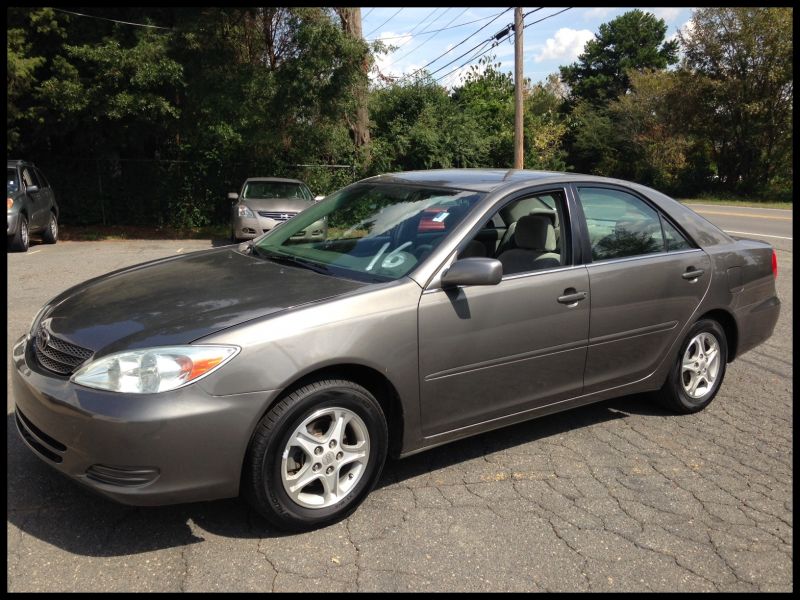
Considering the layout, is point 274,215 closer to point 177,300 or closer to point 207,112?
point 207,112

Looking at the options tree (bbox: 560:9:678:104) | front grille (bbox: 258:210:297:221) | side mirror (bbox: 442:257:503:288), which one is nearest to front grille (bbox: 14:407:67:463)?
side mirror (bbox: 442:257:503:288)

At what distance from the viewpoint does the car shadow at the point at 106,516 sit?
3.23 metres

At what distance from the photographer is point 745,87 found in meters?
37.4

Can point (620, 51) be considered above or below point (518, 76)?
above

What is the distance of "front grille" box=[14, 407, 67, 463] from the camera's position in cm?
317

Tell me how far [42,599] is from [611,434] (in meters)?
3.31

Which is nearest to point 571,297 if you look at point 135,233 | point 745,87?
point 135,233

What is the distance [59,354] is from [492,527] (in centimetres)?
214

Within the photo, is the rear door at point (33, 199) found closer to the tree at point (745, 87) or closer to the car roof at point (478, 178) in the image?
the car roof at point (478, 178)

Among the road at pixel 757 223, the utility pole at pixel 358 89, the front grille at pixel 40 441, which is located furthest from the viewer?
the utility pole at pixel 358 89

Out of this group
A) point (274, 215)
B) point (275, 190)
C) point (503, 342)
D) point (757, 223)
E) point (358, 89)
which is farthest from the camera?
point (757, 223)

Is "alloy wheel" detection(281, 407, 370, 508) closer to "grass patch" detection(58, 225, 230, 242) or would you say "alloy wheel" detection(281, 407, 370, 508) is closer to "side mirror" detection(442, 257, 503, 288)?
"side mirror" detection(442, 257, 503, 288)

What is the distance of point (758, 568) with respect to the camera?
3246 millimetres

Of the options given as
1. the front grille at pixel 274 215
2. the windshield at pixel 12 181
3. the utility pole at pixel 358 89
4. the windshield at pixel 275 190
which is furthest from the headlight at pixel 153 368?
the utility pole at pixel 358 89
